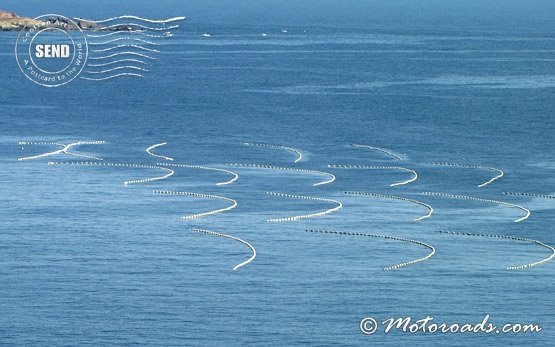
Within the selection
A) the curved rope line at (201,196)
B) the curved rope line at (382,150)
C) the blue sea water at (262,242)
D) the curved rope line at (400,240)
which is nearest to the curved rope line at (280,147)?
the blue sea water at (262,242)

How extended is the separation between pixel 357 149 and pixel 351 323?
63.8m

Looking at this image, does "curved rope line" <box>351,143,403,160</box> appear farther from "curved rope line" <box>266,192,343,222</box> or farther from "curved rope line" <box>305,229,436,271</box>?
"curved rope line" <box>305,229,436,271</box>

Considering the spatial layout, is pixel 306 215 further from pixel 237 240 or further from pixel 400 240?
pixel 400 240

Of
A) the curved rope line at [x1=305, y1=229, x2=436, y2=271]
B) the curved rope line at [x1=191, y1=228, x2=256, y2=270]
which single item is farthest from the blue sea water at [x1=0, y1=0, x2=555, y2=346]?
the curved rope line at [x1=305, y1=229, x2=436, y2=271]

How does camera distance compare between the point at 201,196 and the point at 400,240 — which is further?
the point at 201,196

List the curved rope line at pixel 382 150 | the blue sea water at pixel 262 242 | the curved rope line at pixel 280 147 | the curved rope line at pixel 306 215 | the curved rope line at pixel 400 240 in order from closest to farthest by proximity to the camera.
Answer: the blue sea water at pixel 262 242 < the curved rope line at pixel 400 240 < the curved rope line at pixel 306 215 < the curved rope line at pixel 382 150 < the curved rope line at pixel 280 147

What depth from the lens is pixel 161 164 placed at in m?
135

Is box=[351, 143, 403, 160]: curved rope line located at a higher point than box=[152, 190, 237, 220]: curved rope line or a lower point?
lower

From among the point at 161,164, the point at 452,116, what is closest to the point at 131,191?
the point at 161,164

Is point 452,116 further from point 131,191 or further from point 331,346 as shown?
point 331,346

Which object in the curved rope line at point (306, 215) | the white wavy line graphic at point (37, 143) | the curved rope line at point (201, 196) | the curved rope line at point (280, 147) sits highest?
the curved rope line at point (306, 215)

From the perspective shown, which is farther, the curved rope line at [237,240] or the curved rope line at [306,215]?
the curved rope line at [306,215]

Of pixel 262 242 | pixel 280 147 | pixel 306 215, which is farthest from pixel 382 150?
pixel 262 242

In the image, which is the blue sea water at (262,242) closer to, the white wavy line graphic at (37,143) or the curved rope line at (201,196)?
the curved rope line at (201,196)
